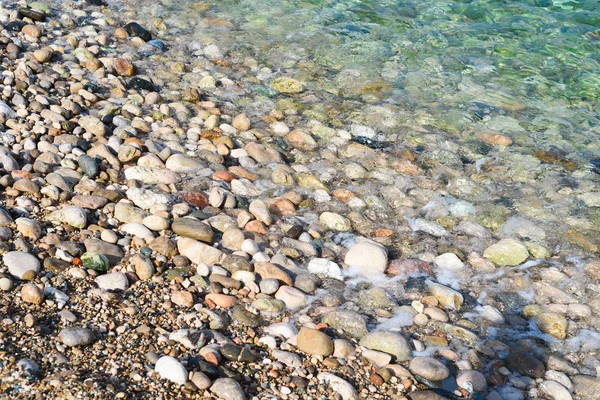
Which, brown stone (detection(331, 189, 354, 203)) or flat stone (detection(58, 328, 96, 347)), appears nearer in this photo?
flat stone (detection(58, 328, 96, 347))

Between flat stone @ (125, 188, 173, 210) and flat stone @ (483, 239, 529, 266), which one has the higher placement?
flat stone @ (125, 188, 173, 210)

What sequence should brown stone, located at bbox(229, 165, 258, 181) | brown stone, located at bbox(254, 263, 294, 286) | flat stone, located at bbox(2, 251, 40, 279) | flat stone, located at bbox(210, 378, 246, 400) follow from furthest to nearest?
brown stone, located at bbox(229, 165, 258, 181)
brown stone, located at bbox(254, 263, 294, 286)
flat stone, located at bbox(2, 251, 40, 279)
flat stone, located at bbox(210, 378, 246, 400)

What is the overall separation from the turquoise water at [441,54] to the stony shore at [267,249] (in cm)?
34

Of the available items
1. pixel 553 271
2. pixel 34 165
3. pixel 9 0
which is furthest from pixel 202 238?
pixel 9 0

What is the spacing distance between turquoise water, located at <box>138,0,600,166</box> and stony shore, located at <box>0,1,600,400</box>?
34 centimetres

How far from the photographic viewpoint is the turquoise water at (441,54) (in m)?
5.78

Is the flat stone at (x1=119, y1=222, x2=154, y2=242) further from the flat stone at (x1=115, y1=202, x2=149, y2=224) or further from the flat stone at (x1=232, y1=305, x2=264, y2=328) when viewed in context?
Result: the flat stone at (x1=232, y1=305, x2=264, y2=328)

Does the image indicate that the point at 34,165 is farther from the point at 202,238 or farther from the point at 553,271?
the point at 553,271

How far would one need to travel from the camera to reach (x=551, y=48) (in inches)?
285

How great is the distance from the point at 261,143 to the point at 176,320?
2178mm

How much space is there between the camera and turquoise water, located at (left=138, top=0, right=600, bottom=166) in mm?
5777

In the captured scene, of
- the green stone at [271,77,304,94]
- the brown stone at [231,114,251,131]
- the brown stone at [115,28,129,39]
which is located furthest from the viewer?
the brown stone at [115,28,129,39]

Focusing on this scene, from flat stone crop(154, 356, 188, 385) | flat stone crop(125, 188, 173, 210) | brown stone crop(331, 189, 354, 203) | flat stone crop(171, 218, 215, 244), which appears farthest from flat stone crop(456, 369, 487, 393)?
flat stone crop(125, 188, 173, 210)

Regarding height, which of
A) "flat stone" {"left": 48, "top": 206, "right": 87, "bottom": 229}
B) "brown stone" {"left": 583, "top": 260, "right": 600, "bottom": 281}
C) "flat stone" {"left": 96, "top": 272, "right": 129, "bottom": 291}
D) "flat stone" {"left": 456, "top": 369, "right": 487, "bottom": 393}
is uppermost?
"flat stone" {"left": 48, "top": 206, "right": 87, "bottom": 229}
